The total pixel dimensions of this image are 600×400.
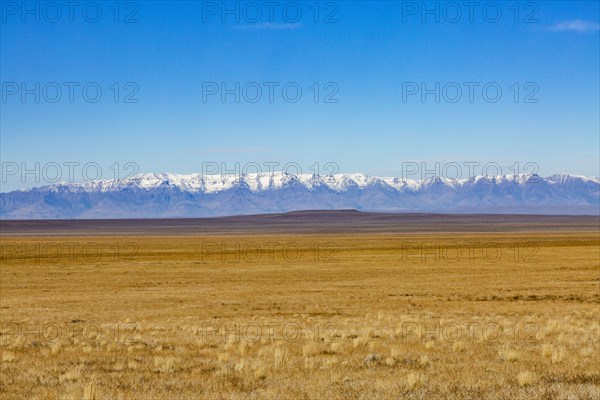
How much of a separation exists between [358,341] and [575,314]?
11561mm

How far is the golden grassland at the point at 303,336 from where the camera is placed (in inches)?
465

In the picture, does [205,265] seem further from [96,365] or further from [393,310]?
[96,365]

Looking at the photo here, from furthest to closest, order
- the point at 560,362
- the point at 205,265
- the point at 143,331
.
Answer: the point at 205,265 → the point at 143,331 → the point at 560,362

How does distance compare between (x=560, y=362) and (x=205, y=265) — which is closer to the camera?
(x=560, y=362)

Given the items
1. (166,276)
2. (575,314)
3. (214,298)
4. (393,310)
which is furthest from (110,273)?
(575,314)

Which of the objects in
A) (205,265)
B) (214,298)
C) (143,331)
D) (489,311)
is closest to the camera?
(143,331)

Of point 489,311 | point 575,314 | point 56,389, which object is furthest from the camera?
point 489,311

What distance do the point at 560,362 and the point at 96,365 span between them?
30.7 ft

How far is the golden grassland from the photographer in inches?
465

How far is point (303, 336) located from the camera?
18656mm

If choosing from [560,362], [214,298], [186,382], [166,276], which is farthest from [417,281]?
[186,382]

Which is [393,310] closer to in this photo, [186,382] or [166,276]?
[186,382]

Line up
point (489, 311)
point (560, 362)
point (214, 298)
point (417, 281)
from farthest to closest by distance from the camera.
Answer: point (417, 281), point (214, 298), point (489, 311), point (560, 362)

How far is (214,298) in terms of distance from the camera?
33906mm
